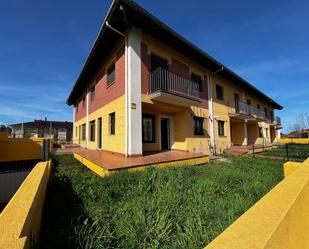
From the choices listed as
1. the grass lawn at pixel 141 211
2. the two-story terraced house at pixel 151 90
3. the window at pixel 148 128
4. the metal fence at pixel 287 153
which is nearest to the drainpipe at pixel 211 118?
the two-story terraced house at pixel 151 90

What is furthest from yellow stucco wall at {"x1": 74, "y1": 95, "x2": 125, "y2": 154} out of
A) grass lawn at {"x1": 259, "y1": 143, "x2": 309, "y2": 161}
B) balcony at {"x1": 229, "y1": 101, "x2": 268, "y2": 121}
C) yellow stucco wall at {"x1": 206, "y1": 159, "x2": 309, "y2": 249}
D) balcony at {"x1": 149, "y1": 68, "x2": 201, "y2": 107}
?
balcony at {"x1": 229, "y1": 101, "x2": 268, "y2": 121}

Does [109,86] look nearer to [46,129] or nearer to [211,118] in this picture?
[211,118]

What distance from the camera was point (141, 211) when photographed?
2.81 metres

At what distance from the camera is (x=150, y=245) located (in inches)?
84.0

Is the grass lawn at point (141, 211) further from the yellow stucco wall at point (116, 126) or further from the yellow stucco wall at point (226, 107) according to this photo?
the yellow stucco wall at point (226, 107)

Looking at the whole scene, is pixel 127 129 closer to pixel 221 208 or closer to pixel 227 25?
pixel 221 208

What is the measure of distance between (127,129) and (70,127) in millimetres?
29949

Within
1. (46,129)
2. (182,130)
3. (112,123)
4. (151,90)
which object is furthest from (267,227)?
(46,129)

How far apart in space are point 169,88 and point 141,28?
3.22 m

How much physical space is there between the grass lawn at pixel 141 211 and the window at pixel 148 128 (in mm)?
5242

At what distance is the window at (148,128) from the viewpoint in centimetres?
1006

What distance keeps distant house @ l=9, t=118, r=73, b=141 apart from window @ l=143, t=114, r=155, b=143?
81.5 ft

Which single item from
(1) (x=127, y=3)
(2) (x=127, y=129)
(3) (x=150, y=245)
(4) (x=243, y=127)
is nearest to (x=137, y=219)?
(3) (x=150, y=245)

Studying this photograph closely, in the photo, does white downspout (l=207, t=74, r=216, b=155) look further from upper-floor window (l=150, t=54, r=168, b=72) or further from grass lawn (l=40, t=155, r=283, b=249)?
grass lawn (l=40, t=155, r=283, b=249)
